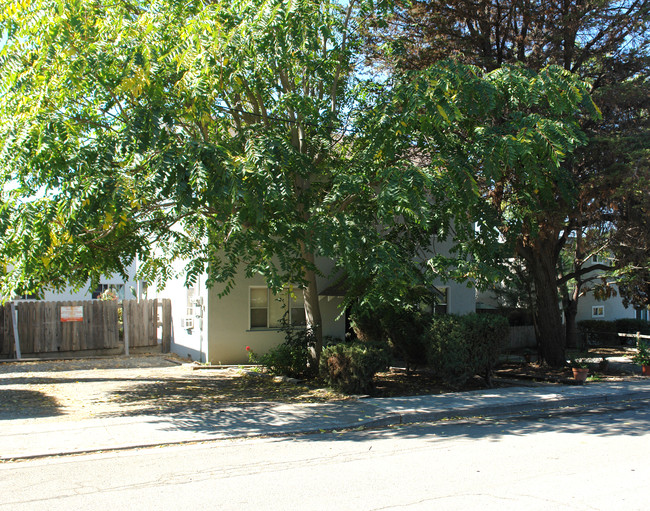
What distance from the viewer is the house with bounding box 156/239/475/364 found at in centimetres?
1614

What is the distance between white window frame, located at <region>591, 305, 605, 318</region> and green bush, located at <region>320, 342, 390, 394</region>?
22097 millimetres

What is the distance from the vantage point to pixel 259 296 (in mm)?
16875

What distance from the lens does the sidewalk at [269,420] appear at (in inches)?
310

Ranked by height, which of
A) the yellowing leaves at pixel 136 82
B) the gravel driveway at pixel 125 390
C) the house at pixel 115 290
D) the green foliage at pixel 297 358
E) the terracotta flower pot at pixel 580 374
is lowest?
the terracotta flower pot at pixel 580 374

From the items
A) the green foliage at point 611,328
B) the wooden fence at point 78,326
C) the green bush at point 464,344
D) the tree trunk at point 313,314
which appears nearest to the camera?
the green bush at point 464,344

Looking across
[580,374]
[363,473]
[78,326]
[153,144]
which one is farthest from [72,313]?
[580,374]

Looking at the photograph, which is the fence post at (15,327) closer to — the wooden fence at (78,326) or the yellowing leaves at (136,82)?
the wooden fence at (78,326)

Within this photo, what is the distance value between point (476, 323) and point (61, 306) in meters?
13.1

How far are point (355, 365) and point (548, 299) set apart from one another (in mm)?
7648

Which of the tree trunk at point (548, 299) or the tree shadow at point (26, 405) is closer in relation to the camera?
the tree shadow at point (26, 405)

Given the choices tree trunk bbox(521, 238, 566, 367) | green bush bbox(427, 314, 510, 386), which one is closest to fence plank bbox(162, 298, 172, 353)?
green bush bbox(427, 314, 510, 386)

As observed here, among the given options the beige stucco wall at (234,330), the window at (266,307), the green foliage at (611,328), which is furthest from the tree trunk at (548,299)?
the green foliage at (611,328)

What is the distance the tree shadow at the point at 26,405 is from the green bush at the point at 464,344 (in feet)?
25.3

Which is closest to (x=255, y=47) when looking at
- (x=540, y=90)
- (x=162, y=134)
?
(x=162, y=134)
